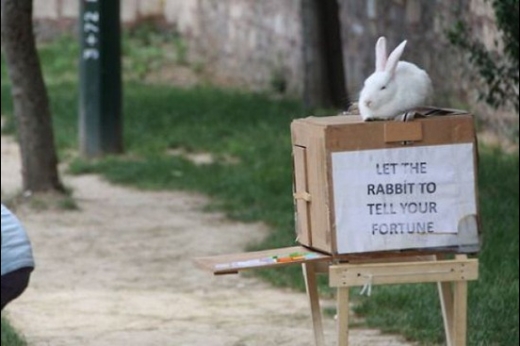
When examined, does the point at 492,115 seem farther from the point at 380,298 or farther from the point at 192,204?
the point at 380,298

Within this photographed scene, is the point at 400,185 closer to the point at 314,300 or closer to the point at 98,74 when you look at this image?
the point at 314,300

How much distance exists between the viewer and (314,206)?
505cm

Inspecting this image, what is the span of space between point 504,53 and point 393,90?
4311mm

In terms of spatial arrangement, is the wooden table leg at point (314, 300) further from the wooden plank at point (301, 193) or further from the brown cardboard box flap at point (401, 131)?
the brown cardboard box flap at point (401, 131)

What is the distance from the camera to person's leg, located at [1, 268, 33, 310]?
188 inches

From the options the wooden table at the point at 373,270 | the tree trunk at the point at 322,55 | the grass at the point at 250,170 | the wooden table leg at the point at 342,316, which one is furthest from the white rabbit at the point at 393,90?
the tree trunk at the point at 322,55

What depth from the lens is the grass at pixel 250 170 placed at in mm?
7332

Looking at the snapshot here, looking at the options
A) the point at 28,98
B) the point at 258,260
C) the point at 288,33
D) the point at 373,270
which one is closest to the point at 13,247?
the point at 258,260

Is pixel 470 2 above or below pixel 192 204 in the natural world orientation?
above

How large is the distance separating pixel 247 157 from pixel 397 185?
781 cm

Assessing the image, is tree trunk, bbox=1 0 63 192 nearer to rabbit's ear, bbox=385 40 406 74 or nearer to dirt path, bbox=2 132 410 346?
dirt path, bbox=2 132 410 346

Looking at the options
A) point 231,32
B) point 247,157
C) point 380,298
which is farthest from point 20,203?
point 231,32

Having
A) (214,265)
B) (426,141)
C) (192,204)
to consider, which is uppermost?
(426,141)

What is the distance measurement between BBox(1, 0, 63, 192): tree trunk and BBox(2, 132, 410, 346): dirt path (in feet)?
1.11
